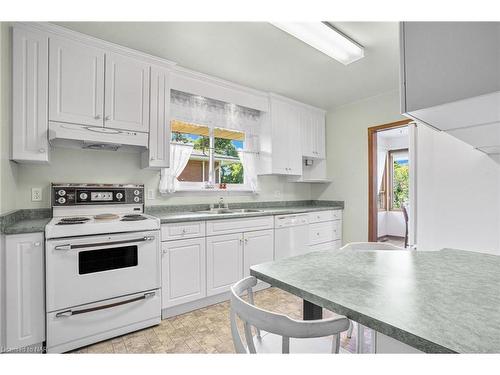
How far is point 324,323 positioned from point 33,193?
2601 millimetres

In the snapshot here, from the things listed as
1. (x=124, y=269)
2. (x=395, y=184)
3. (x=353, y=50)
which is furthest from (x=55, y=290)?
(x=395, y=184)

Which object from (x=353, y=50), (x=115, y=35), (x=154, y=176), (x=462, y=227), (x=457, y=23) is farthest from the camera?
(x=154, y=176)

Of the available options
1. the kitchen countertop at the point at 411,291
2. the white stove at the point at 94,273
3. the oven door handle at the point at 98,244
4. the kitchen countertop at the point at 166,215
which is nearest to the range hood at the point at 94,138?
the white stove at the point at 94,273

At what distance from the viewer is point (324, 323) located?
2.21 ft

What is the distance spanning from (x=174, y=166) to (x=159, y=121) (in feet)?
1.92

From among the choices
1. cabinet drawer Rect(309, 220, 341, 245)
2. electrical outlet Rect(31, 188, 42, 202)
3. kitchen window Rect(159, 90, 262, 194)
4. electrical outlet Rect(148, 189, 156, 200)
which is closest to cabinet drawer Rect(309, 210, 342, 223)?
cabinet drawer Rect(309, 220, 341, 245)

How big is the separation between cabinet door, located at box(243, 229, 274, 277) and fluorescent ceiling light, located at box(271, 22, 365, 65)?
1.94 m

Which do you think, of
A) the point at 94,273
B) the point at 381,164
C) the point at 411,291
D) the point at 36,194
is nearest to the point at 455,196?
the point at 411,291

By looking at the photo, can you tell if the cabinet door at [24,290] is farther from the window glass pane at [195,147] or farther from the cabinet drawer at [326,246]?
the cabinet drawer at [326,246]

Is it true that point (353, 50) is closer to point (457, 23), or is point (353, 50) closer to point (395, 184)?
point (457, 23)

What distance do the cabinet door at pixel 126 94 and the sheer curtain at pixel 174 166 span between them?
0.55m

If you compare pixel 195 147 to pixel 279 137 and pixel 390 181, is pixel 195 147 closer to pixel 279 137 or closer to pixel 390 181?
pixel 279 137

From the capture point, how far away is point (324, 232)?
3.76 meters

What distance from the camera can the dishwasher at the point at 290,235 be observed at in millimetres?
3122
